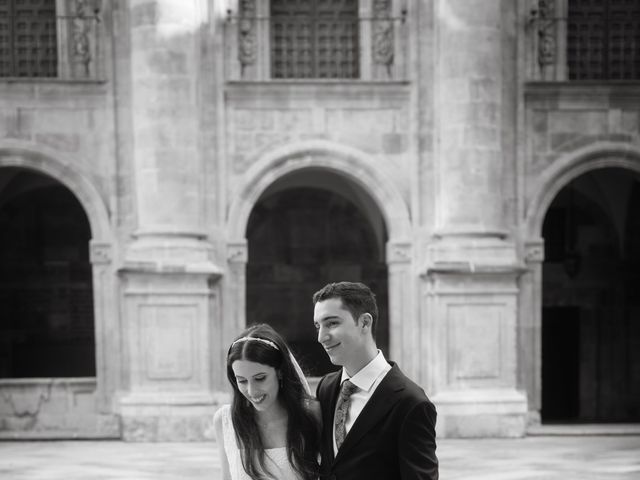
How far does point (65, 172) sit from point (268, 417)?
11381 mm

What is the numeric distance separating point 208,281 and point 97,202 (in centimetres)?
231

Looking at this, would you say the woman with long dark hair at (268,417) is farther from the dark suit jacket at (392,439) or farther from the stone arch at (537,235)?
the stone arch at (537,235)

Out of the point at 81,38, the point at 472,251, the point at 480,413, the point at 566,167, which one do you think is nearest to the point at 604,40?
the point at 566,167

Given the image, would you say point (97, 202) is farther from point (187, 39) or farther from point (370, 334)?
point (370, 334)

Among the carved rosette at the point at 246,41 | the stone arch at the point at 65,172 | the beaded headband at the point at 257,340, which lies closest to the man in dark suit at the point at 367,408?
the beaded headband at the point at 257,340

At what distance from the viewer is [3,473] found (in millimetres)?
11039

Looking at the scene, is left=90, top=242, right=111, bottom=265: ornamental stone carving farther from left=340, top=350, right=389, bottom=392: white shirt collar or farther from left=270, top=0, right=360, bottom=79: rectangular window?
left=340, top=350, right=389, bottom=392: white shirt collar

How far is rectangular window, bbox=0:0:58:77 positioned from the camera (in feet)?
47.9

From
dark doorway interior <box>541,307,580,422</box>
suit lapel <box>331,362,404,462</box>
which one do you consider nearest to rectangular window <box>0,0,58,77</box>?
dark doorway interior <box>541,307,580,422</box>

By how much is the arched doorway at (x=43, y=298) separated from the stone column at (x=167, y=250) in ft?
21.1

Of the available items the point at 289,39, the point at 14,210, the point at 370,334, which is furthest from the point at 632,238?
the point at 370,334

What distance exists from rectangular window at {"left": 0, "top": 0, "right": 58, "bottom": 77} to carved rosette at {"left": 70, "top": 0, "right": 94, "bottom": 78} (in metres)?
0.41

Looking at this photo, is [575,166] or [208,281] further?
[575,166]

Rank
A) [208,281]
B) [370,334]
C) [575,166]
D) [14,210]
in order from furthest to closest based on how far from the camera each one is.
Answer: [14,210], [575,166], [208,281], [370,334]
